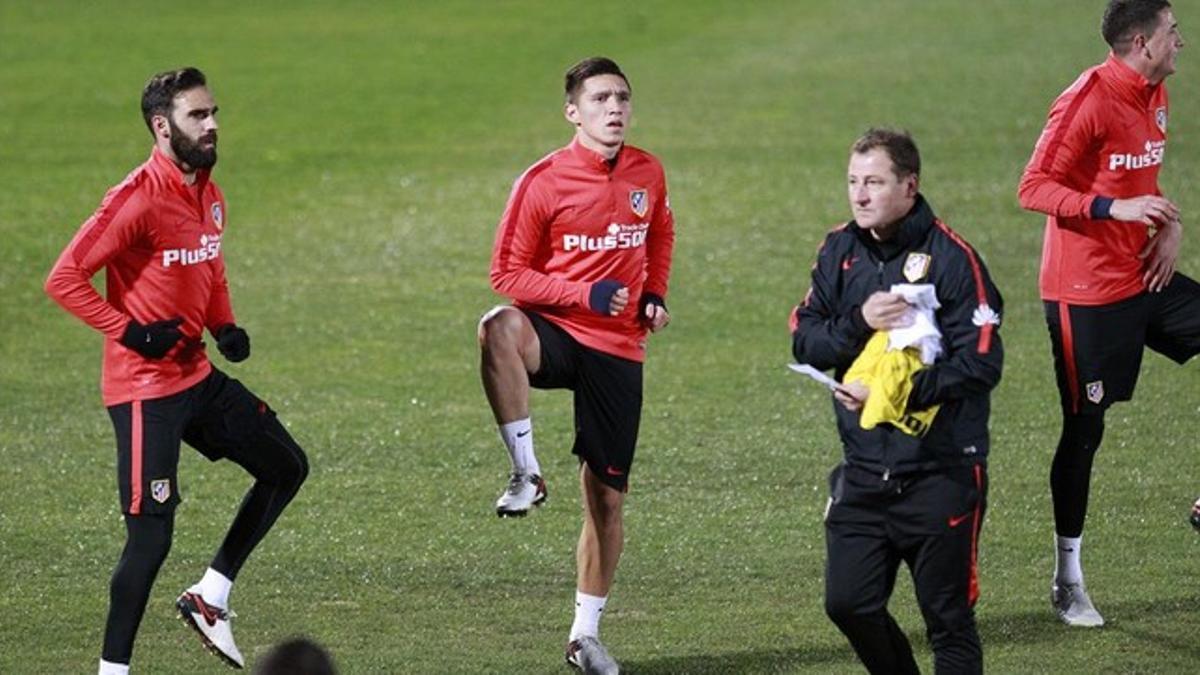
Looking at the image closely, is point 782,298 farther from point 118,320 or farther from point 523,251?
point 118,320

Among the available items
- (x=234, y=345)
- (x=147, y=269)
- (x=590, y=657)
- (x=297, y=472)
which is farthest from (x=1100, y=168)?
(x=147, y=269)

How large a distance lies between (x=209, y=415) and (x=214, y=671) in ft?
3.48

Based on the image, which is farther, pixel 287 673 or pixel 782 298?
pixel 782 298

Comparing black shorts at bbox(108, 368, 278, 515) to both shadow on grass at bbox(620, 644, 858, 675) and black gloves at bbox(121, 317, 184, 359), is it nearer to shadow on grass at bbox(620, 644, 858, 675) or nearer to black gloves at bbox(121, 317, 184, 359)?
black gloves at bbox(121, 317, 184, 359)

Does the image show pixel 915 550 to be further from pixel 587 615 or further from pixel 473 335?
pixel 473 335

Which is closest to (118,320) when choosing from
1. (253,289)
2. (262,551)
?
(262,551)

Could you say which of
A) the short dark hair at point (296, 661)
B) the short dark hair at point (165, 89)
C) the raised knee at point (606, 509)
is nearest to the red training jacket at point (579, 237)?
the raised knee at point (606, 509)

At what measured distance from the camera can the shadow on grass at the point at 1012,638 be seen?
918 centimetres

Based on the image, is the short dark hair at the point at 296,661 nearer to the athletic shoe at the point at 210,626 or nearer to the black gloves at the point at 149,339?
the black gloves at the point at 149,339

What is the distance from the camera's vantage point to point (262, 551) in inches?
428

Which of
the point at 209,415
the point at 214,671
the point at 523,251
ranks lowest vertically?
the point at 214,671

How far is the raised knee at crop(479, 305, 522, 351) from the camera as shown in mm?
9102

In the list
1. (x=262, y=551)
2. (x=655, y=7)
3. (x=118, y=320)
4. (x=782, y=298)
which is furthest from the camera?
(x=655, y=7)

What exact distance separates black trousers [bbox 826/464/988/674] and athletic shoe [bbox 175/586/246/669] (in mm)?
2529
